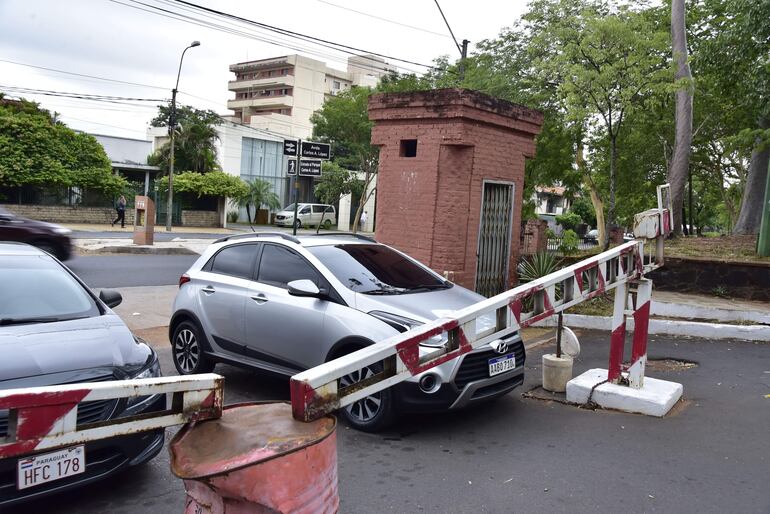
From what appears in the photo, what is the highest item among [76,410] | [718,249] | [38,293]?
[718,249]

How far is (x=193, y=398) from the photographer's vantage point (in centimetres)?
238

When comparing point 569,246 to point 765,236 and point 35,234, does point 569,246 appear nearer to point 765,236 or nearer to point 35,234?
point 765,236

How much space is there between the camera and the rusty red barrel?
85.3 inches

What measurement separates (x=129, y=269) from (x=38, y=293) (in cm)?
1187

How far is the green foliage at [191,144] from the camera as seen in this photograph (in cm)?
4200

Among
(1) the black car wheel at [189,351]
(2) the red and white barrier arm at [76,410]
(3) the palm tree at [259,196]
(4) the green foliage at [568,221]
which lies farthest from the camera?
(4) the green foliage at [568,221]

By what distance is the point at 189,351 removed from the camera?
7168 mm

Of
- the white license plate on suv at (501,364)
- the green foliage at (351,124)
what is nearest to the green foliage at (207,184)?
the green foliage at (351,124)

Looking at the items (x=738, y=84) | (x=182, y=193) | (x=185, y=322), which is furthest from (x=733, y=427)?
(x=182, y=193)

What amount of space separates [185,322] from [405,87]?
24.3 meters

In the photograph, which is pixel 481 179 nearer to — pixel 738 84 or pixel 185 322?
pixel 185 322

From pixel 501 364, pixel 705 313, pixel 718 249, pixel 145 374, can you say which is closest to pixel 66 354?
pixel 145 374

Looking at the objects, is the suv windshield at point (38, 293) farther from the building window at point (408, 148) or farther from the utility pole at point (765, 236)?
the utility pole at point (765, 236)

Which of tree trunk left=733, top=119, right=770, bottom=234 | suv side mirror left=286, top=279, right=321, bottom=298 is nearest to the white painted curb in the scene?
suv side mirror left=286, top=279, right=321, bottom=298
